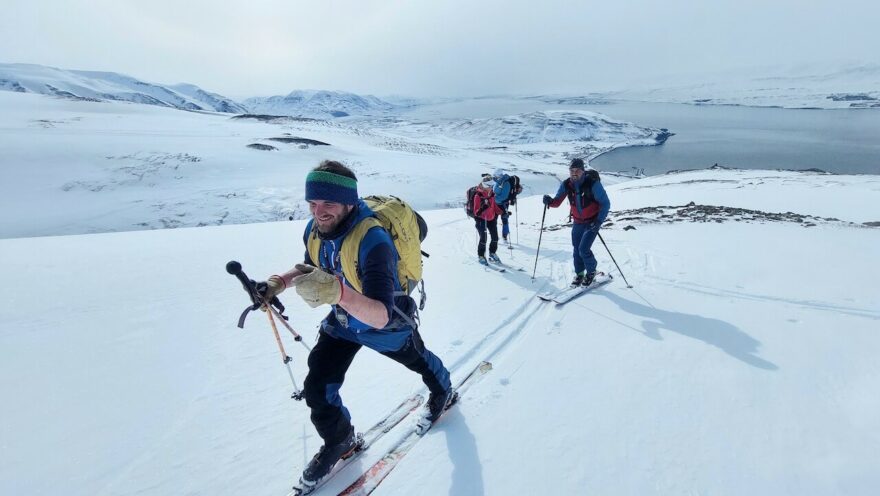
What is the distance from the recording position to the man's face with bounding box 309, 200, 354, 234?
2516 millimetres

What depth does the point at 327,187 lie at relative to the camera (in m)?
2.48

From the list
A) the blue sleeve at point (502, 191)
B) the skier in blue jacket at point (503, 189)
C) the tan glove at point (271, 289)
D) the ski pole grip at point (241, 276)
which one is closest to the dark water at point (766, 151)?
the skier in blue jacket at point (503, 189)

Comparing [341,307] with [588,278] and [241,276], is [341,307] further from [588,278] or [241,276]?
[588,278]

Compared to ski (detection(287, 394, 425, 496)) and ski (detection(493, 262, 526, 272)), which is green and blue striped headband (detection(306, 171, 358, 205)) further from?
ski (detection(493, 262, 526, 272))

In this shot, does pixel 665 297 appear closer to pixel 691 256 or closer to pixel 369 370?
pixel 691 256

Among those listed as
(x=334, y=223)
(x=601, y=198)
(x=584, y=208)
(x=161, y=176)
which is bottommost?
(x=161, y=176)

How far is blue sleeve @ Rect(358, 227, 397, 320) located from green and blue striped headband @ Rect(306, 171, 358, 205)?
0.97 ft

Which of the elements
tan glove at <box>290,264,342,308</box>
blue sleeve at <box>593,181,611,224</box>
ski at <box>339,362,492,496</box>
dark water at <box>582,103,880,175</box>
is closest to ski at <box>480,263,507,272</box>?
blue sleeve at <box>593,181,611,224</box>

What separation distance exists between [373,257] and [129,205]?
1058 inches

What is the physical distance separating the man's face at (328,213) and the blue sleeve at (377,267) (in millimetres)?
250

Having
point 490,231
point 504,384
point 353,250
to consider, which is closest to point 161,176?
point 490,231

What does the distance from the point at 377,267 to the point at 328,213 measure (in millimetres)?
502

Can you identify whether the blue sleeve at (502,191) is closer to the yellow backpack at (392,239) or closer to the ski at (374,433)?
the ski at (374,433)

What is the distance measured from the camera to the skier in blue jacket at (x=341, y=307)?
231 cm
